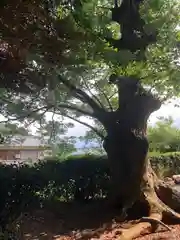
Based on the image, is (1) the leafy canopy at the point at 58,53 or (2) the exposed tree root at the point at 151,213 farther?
(2) the exposed tree root at the point at 151,213

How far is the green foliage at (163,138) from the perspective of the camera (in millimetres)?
13414

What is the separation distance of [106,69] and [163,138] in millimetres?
9675

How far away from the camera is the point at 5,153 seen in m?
6.26

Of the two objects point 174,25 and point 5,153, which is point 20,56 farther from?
point 174,25

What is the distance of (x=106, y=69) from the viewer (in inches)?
195

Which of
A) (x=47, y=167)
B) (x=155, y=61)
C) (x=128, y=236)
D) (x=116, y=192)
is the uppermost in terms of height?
(x=155, y=61)

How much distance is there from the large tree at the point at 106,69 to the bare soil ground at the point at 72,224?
1.20 feet

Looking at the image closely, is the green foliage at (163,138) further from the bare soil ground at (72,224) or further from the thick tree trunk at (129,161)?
the bare soil ground at (72,224)

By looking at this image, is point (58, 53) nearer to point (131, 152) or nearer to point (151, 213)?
point (131, 152)

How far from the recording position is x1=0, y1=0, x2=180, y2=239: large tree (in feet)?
9.79

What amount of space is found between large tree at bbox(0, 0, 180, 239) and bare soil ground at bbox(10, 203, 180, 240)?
0.37 metres

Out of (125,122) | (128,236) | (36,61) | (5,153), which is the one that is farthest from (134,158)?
(36,61)

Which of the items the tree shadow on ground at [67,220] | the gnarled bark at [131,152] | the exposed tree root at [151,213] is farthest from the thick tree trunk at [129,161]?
the tree shadow on ground at [67,220]

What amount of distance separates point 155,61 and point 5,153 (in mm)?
3637
